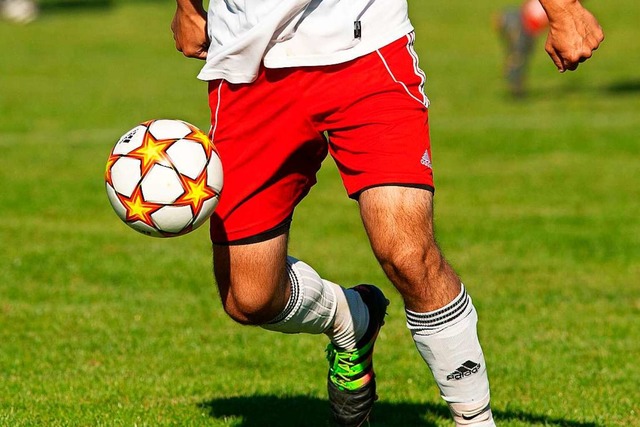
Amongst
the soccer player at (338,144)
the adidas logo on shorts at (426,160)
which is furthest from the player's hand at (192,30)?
the adidas logo on shorts at (426,160)

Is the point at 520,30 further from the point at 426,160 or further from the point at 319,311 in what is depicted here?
the point at 426,160

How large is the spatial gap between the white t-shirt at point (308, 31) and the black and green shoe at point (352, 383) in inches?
54.9

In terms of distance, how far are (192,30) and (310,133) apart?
973 mm

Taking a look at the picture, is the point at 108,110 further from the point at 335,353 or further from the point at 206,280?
the point at 335,353

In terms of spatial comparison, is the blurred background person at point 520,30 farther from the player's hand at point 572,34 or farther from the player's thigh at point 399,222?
the player's thigh at point 399,222

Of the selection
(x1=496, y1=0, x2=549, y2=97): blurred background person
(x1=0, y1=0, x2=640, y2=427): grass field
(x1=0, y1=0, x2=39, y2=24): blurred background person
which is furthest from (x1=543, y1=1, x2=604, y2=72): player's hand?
(x1=0, y1=0, x2=39, y2=24): blurred background person

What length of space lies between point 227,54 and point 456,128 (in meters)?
13.3

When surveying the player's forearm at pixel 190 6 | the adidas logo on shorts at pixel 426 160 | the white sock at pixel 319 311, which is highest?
the player's forearm at pixel 190 6

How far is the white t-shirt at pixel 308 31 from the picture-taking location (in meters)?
4.89

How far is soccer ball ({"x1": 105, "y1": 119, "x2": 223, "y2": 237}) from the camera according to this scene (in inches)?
192

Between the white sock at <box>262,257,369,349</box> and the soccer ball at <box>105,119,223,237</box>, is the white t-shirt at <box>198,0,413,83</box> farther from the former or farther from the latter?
the white sock at <box>262,257,369,349</box>

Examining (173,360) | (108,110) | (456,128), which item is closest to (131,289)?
(173,360)

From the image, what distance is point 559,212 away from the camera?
1256 centimetres

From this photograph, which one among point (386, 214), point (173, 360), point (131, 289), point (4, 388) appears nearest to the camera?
point (386, 214)
